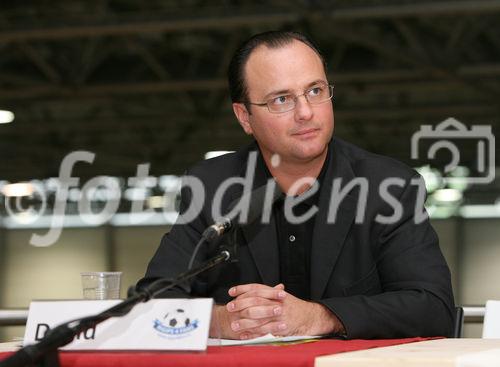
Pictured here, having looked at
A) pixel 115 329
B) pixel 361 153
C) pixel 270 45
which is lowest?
pixel 115 329

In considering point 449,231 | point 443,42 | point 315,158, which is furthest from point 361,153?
point 449,231

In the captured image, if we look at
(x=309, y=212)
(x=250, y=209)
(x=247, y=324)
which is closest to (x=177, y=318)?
(x=247, y=324)

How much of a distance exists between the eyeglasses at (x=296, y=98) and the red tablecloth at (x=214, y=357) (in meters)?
0.68

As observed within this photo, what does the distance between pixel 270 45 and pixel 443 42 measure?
720cm

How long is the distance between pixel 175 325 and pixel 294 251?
651mm

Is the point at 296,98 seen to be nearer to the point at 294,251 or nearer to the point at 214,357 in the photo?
the point at 294,251

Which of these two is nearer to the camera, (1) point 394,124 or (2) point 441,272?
(2) point 441,272

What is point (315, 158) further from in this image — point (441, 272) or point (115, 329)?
point (115, 329)

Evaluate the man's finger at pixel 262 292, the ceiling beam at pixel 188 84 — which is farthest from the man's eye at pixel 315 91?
the ceiling beam at pixel 188 84

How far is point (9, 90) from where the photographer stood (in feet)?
32.9

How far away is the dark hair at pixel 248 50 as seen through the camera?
202 centimetres

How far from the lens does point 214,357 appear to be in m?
1.23

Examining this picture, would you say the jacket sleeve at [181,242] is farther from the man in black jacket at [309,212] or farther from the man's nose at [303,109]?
the man's nose at [303,109]

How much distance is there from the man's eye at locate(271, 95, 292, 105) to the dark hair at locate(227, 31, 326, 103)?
121 mm
